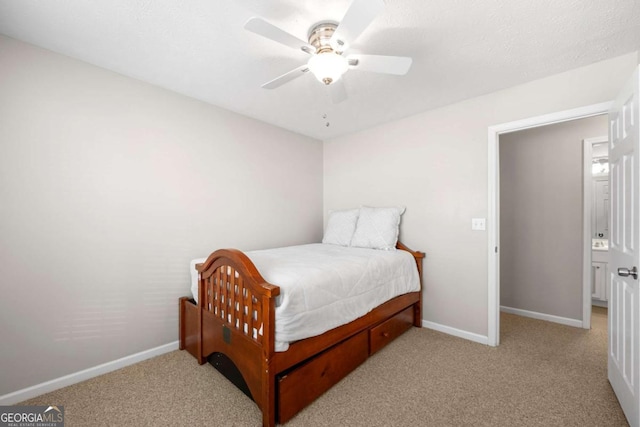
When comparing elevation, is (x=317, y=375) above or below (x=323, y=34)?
below

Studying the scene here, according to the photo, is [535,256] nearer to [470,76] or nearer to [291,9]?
[470,76]

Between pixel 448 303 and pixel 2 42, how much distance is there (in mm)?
3939

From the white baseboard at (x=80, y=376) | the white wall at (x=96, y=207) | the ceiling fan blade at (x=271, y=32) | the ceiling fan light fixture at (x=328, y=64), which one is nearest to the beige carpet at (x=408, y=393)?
the white baseboard at (x=80, y=376)

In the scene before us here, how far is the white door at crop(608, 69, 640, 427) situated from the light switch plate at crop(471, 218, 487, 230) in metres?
0.81

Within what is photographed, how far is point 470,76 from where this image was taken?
2.20m

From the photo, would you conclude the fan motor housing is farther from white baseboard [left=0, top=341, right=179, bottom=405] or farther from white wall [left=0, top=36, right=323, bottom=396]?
white baseboard [left=0, top=341, right=179, bottom=405]

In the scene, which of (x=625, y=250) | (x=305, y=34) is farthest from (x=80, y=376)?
(x=625, y=250)

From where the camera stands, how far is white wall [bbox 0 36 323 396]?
175cm

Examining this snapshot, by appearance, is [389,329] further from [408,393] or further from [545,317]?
[545,317]

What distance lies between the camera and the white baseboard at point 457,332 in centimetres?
253

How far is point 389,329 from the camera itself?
8.00 feet

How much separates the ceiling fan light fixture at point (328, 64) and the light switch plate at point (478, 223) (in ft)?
6.21

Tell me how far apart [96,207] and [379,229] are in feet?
8.09

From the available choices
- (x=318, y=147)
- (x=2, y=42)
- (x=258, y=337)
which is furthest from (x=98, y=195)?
(x=318, y=147)
